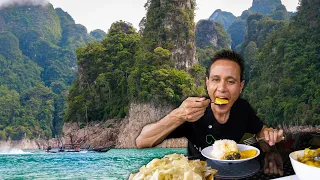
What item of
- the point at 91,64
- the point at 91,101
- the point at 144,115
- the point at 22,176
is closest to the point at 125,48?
the point at 91,64

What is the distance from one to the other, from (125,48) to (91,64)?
283cm

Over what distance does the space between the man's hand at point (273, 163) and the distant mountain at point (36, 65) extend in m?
29.2

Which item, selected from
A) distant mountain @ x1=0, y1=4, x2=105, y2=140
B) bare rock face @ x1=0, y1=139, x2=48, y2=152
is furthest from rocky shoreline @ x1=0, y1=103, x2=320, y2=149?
distant mountain @ x1=0, y1=4, x2=105, y2=140

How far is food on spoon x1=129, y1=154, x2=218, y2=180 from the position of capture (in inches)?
22.7

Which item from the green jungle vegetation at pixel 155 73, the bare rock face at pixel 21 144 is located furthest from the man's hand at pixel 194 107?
the bare rock face at pixel 21 144

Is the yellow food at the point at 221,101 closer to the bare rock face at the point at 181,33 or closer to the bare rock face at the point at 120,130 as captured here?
the bare rock face at the point at 120,130

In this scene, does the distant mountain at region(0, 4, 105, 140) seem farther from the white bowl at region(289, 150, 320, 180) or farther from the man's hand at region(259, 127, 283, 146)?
the white bowl at region(289, 150, 320, 180)

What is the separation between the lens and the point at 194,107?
1.07 m

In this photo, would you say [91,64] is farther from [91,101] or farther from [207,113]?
[207,113]

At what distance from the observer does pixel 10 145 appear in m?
27.5

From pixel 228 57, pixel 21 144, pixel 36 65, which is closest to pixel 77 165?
pixel 21 144

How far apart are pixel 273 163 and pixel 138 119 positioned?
726 inches

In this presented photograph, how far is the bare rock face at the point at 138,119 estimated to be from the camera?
62.0ft

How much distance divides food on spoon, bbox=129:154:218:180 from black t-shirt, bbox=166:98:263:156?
617mm
